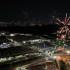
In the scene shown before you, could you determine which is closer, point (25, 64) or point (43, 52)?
point (25, 64)

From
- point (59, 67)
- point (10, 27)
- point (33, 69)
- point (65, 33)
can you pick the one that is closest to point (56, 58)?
point (59, 67)

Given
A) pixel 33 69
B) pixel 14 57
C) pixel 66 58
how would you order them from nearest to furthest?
pixel 33 69, pixel 66 58, pixel 14 57

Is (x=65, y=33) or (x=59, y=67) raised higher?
(x=65, y=33)

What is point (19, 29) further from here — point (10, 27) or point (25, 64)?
point (25, 64)

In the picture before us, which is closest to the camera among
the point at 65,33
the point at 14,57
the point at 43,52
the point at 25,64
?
the point at 25,64

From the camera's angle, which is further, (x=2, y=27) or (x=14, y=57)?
(x=2, y=27)

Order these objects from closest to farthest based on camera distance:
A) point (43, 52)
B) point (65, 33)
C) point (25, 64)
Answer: point (25, 64)
point (43, 52)
point (65, 33)

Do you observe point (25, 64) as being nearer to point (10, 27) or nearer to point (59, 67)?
point (59, 67)

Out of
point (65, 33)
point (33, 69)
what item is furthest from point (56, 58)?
point (65, 33)

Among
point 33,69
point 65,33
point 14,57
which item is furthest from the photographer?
point 65,33
